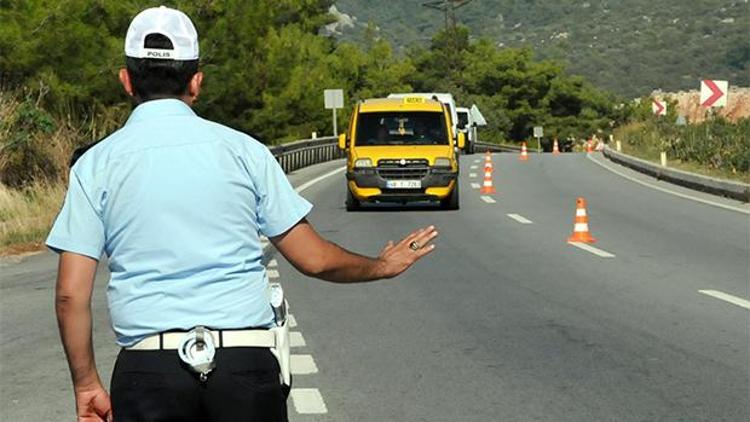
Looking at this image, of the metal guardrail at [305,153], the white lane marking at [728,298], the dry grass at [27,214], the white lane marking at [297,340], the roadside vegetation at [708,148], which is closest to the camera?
the white lane marking at [297,340]

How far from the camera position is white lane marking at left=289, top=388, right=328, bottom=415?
7.66 m

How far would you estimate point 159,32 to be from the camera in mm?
3588

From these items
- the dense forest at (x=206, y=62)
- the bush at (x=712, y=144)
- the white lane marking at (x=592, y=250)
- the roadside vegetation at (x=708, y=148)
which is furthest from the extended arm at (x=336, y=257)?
the bush at (x=712, y=144)

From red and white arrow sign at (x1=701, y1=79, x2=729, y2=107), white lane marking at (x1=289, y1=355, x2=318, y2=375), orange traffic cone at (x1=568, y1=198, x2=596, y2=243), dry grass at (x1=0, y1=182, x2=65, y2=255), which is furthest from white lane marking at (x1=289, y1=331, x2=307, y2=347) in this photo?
red and white arrow sign at (x1=701, y1=79, x2=729, y2=107)

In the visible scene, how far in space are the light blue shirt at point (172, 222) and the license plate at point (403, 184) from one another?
69.0ft

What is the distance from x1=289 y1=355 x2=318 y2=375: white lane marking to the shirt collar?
5318 mm

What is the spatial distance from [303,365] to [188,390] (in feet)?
18.9

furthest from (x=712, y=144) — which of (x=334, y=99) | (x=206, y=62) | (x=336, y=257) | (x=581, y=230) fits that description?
(x=336, y=257)

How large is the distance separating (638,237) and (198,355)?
1604 centimetres

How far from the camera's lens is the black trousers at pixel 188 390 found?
341 cm

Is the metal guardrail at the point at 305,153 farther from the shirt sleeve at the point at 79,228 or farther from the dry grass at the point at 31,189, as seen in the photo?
the shirt sleeve at the point at 79,228

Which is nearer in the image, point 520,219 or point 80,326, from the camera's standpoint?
point 80,326

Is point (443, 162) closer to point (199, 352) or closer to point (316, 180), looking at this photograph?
point (316, 180)

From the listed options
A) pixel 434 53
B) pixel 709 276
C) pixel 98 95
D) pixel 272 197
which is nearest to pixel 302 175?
pixel 98 95
